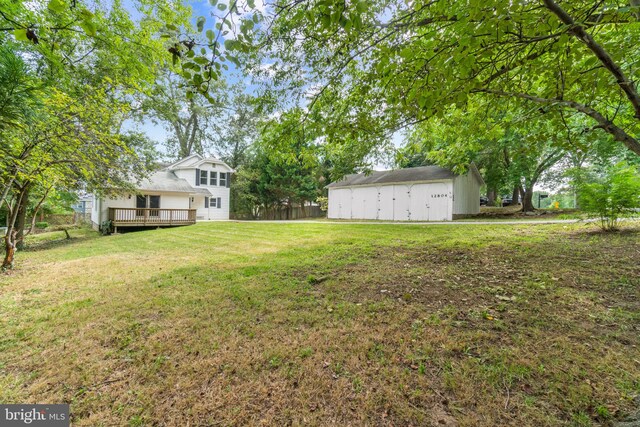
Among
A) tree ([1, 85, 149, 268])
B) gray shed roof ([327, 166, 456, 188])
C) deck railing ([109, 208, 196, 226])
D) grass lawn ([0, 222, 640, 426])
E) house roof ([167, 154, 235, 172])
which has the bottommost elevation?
grass lawn ([0, 222, 640, 426])

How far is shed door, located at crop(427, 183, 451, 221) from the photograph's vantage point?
15.0 meters

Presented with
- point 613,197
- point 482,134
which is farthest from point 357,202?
point 482,134

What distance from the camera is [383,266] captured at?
500 centimetres

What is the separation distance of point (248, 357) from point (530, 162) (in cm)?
1788

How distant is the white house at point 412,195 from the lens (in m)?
15.2

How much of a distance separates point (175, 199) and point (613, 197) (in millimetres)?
21376

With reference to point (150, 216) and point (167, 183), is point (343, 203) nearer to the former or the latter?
point (167, 183)

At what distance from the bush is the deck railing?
19.0 m

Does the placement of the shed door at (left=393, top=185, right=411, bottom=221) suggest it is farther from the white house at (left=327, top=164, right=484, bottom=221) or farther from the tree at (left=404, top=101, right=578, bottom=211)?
the tree at (left=404, top=101, right=578, bottom=211)

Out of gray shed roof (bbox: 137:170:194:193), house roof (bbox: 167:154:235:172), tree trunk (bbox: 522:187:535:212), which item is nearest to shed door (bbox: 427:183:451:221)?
tree trunk (bbox: 522:187:535:212)

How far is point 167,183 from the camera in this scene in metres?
18.4

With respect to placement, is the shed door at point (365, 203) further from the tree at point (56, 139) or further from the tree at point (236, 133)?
the tree at point (56, 139)

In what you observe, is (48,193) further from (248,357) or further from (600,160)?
(600,160)

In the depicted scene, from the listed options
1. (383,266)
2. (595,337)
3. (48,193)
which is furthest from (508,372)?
(48,193)
